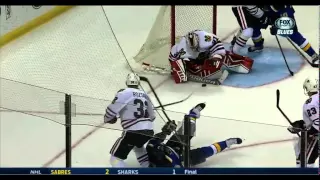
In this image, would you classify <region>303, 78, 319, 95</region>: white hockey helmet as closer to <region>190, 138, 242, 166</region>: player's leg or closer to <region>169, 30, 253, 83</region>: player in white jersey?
<region>190, 138, 242, 166</region>: player's leg

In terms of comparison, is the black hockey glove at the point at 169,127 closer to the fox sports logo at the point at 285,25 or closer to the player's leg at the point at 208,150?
the player's leg at the point at 208,150

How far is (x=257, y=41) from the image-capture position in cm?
409

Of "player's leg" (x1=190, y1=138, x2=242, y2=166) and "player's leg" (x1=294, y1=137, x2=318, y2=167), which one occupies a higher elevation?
"player's leg" (x1=190, y1=138, x2=242, y2=166)

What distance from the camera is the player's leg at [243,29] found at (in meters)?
3.99

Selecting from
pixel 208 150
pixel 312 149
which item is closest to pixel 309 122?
pixel 312 149

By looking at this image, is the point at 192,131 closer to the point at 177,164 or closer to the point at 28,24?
the point at 177,164

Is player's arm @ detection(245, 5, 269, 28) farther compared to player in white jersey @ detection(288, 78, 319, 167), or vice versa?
player's arm @ detection(245, 5, 269, 28)

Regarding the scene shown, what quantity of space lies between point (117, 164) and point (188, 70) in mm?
1280

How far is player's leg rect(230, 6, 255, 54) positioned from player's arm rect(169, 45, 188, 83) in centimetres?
35

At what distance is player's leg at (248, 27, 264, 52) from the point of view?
4.06 meters

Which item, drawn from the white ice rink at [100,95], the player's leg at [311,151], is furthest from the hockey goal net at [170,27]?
the player's leg at [311,151]

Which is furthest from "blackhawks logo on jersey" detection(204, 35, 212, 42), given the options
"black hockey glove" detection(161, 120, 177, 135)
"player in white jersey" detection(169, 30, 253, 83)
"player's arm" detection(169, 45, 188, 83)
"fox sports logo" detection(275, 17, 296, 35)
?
"black hockey glove" detection(161, 120, 177, 135)

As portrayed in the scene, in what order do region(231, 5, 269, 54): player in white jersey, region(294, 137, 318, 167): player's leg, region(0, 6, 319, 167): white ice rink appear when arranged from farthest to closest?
region(231, 5, 269, 54): player in white jersey, region(0, 6, 319, 167): white ice rink, region(294, 137, 318, 167): player's leg

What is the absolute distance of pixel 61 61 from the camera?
12.3 feet
